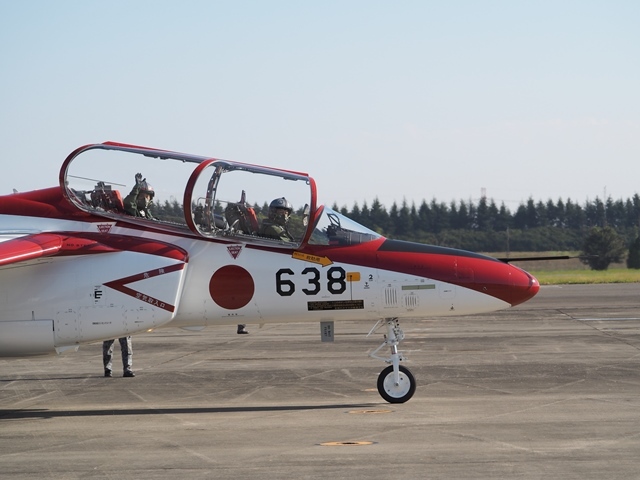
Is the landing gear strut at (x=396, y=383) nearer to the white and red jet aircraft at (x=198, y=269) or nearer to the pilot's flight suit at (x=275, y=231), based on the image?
the white and red jet aircraft at (x=198, y=269)

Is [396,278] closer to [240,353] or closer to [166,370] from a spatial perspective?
[166,370]

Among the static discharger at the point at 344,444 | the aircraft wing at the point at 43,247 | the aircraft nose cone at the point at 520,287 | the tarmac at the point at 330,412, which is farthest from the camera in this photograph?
the aircraft nose cone at the point at 520,287

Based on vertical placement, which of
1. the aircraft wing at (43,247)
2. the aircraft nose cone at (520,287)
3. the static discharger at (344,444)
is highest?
the aircraft wing at (43,247)

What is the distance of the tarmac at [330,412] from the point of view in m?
8.35

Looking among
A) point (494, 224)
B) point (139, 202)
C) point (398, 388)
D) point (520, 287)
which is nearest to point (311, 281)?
point (398, 388)

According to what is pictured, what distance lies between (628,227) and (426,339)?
76328mm

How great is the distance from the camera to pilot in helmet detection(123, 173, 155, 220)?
11641 mm

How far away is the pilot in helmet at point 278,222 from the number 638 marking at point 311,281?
1.54 ft

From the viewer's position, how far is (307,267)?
1148 centimetres

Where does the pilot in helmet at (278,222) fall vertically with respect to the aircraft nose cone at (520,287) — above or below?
above

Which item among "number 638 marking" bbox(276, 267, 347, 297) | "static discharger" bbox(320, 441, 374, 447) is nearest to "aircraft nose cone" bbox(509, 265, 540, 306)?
→ "number 638 marking" bbox(276, 267, 347, 297)

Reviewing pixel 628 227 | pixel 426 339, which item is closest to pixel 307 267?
pixel 426 339

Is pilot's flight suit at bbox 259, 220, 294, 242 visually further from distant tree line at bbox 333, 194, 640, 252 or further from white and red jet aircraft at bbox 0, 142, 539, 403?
distant tree line at bbox 333, 194, 640, 252

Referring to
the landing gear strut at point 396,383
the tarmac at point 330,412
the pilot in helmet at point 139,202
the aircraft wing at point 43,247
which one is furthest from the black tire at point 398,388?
the aircraft wing at point 43,247
